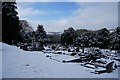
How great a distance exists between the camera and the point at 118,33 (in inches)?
1411

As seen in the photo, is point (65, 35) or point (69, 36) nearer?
point (69, 36)

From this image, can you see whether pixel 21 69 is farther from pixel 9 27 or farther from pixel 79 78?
pixel 9 27

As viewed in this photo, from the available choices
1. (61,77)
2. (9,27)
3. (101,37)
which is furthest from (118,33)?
(61,77)

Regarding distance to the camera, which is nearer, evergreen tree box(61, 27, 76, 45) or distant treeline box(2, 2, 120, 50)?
distant treeline box(2, 2, 120, 50)

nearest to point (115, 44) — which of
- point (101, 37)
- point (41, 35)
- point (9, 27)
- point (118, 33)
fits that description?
point (118, 33)

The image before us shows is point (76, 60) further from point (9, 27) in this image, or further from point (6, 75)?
point (9, 27)

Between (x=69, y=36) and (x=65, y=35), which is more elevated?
(x=65, y=35)

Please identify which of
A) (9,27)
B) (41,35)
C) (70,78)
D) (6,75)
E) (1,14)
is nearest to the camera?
(6,75)

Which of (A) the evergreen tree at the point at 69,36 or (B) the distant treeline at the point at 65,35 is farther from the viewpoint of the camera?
(A) the evergreen tree at the point at 69,36

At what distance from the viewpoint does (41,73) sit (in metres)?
10.1

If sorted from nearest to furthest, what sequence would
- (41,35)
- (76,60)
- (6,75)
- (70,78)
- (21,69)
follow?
1. (6,75)
2. (70,78)
3. (21,69)
4. (76,60)
5. (41,35)

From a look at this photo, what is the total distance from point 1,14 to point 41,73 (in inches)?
652

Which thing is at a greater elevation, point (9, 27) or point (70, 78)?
point (9, 27)

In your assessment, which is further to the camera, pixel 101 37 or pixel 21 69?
pixel 101 37
